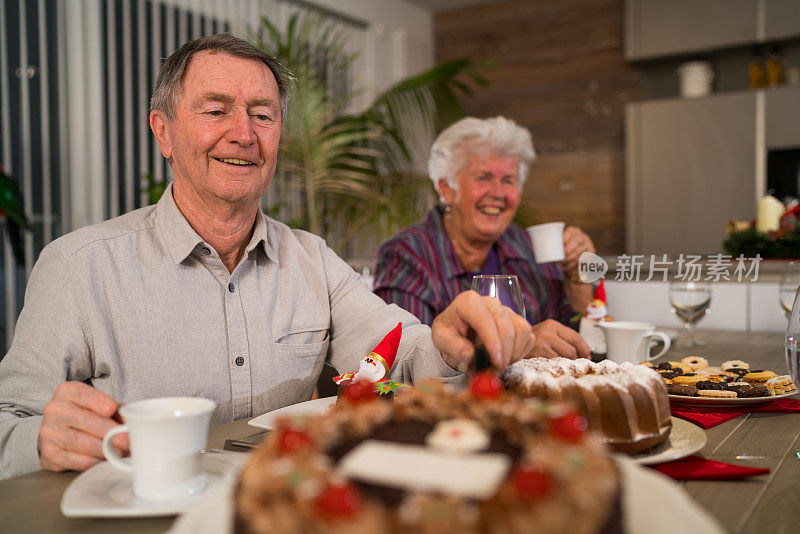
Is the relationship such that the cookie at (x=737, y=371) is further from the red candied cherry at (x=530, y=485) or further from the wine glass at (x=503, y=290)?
the red candied cherry at (x=530, y=485)

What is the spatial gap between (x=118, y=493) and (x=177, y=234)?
654 millimetres

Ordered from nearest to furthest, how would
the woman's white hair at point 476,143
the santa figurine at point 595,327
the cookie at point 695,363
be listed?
the cookie at point 695,363
the santa figurine at point 595,327
the woman's white hair at point 476,143

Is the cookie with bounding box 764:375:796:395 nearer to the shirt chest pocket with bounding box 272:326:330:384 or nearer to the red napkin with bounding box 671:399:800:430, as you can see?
the red napkin with bounding box 671:399:800:430

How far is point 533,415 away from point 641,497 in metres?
0.10

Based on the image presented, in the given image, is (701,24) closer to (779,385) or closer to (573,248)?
(573,248)

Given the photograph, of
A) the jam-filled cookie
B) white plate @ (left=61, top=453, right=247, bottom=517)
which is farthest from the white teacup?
white plate @ (left=61, top=453, right=247, bottom=517)

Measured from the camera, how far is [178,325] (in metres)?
1.19

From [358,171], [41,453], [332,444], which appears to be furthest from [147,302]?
[358,171]

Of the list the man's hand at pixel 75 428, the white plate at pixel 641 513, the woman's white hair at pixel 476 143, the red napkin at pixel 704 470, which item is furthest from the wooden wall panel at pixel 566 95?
the white plate at pixel 641 513

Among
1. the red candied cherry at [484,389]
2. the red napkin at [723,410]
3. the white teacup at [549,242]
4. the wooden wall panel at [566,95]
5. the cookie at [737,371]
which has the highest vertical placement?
the wooden wall panel at [566,95]

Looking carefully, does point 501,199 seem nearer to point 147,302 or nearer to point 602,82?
point 147,302

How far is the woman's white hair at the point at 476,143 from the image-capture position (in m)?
2.18

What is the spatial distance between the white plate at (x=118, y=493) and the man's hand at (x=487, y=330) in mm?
324

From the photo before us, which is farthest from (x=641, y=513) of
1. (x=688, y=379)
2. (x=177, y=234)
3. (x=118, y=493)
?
(x=177, y=234)
